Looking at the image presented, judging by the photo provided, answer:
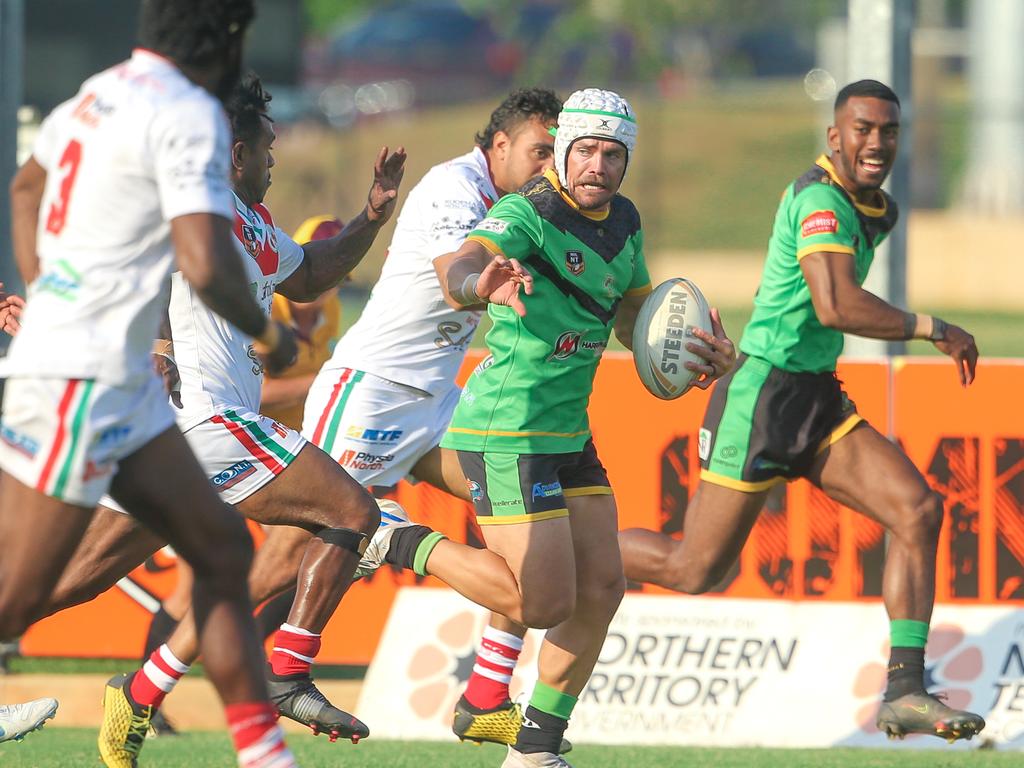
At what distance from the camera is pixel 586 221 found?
6410mm

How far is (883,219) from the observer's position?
7414mm

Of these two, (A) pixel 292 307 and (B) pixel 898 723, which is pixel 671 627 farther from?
(A) pixel 292 307

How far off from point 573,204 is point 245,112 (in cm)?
127

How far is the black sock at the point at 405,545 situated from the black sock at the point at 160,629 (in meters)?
1.27

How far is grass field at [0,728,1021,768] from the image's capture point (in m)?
7.00

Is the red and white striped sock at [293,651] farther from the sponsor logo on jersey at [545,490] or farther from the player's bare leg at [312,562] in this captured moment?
the sponsor logo on jersey at [545,490]

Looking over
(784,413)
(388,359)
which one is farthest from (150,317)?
(784,413)

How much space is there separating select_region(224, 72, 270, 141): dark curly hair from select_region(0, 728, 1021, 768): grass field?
233cm

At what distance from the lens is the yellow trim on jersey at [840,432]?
7297 millimetres

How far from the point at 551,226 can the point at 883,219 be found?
69.3 inches

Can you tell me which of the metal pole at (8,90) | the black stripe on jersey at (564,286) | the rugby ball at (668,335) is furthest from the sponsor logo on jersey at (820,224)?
the metal pole at (8,90)

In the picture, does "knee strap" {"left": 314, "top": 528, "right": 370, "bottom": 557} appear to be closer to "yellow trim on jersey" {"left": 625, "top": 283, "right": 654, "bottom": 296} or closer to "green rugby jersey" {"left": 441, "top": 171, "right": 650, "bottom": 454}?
"green rugby jersey" {"left": 441, "top": 171, "right": 650, "bottom": 454}

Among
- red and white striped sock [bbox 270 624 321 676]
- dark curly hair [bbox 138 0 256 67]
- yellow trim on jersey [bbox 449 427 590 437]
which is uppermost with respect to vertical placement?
dark curly hair [bbox 138 0 256 67]

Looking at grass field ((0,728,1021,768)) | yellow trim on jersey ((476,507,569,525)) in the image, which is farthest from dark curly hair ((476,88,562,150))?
grass field ((0,728,1021,768))
